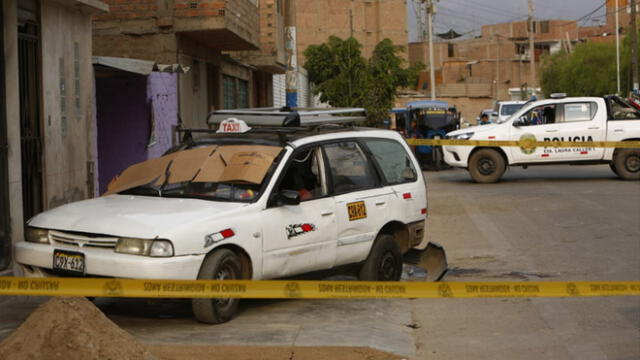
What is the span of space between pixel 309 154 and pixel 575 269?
3779 mm

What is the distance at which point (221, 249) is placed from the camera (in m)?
7.27

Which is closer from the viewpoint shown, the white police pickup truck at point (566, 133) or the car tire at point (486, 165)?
the white police pickup truck at point (566, 133)

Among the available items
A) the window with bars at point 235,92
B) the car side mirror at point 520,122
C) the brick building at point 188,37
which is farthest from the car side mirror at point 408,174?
the window with bars at point 235,92

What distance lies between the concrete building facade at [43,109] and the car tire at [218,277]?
2.95 metres

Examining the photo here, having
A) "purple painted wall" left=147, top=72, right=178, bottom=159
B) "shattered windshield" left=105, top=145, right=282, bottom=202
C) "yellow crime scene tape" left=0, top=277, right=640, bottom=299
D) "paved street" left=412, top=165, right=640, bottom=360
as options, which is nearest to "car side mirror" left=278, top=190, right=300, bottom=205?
"shattered windshield" left=105, top=145, right=282, bottom=202

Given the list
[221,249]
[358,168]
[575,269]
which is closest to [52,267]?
[221,249]

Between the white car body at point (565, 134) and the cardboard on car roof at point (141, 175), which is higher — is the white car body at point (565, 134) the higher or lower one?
the higher one

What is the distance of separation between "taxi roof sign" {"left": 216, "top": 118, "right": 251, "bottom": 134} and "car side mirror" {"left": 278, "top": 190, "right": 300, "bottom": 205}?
113 centimetres

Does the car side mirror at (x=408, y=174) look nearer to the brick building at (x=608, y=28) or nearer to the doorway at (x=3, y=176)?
the doorway at (x=3, y=176)

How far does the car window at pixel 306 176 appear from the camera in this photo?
830cm

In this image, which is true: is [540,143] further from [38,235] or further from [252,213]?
[38,235]

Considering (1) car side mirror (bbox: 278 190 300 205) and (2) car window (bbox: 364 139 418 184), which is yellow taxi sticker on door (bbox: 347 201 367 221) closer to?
(2) car window (bbox: 364 139 418 184)

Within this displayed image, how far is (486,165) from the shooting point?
22312mm

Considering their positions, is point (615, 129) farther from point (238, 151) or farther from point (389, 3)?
point (389, 3)
